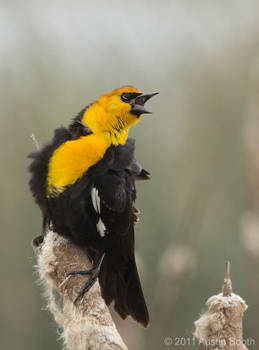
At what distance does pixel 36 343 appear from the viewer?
4645 mm

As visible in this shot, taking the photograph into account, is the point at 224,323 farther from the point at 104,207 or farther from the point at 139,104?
the point at 139,104

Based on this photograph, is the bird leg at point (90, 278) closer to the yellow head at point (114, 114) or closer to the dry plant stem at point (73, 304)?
the dry plant stem at point (73, 304)

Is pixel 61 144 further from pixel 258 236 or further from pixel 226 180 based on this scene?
pixel 226 180

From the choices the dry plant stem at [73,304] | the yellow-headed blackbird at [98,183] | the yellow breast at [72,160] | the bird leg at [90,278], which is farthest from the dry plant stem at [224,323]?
the yellow breast at [72,160]

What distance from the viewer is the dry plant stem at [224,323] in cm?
167

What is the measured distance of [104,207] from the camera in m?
2.52

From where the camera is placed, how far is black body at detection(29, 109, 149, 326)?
2482 mm

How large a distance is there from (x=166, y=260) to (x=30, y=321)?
2.45 m

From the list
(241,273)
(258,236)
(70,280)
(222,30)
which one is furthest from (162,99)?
(70,280)

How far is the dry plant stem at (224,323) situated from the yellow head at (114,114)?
1.03 meters

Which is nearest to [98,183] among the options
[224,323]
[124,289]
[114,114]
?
[114,114]

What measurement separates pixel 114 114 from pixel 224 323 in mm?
1201

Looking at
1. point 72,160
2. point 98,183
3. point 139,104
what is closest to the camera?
point 72,160

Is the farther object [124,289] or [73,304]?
[124,289]
